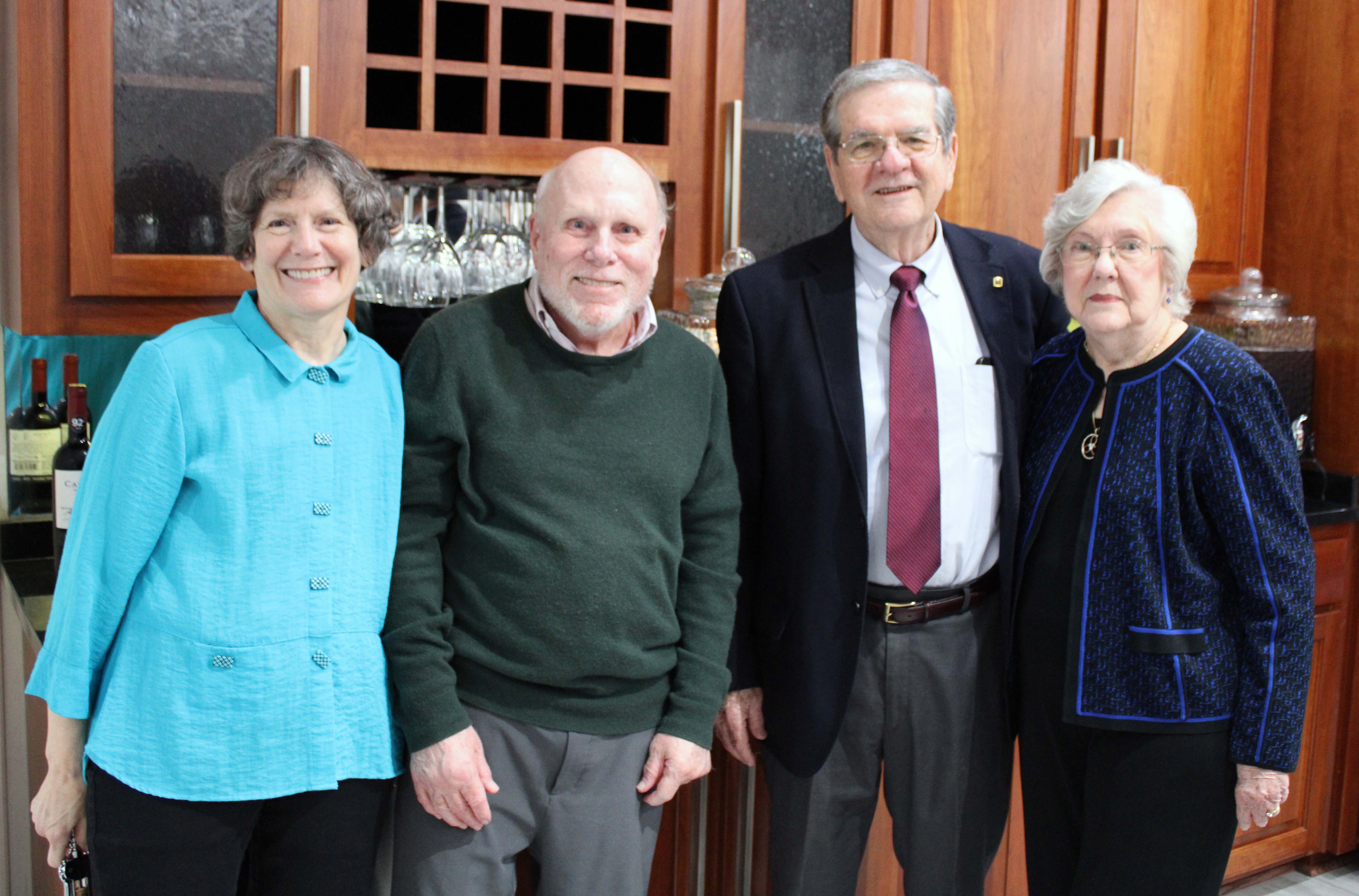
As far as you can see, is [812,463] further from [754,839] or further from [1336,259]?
[1336,259]

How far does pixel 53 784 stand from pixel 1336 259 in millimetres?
2928

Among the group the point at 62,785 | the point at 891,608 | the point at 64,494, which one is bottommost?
the point at 62,785

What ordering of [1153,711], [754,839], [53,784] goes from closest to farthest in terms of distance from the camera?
[53,784]
[1153,711]
[754,839]

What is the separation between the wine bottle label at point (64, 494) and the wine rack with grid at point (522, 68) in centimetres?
83

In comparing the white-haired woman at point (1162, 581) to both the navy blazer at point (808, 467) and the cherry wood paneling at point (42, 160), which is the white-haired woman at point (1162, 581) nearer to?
the navy blazer at point (808, 467)

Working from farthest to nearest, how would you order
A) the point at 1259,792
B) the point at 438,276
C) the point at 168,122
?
the point at 438,276
the point at 168,122
the point at 1259,792

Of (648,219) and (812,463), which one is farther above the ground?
(648,219)

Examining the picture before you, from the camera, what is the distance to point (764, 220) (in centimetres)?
246

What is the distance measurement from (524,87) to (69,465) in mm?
1090

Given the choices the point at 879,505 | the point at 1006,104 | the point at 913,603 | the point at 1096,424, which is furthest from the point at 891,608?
the point at 1006,104

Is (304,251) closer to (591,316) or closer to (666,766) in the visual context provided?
(591,316)

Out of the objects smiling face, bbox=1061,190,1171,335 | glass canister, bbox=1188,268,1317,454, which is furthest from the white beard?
glass canister, bbox=1188,268,1317,454

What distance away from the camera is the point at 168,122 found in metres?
1.92

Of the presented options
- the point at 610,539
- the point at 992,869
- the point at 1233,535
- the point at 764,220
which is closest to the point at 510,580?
the point at 610,539
